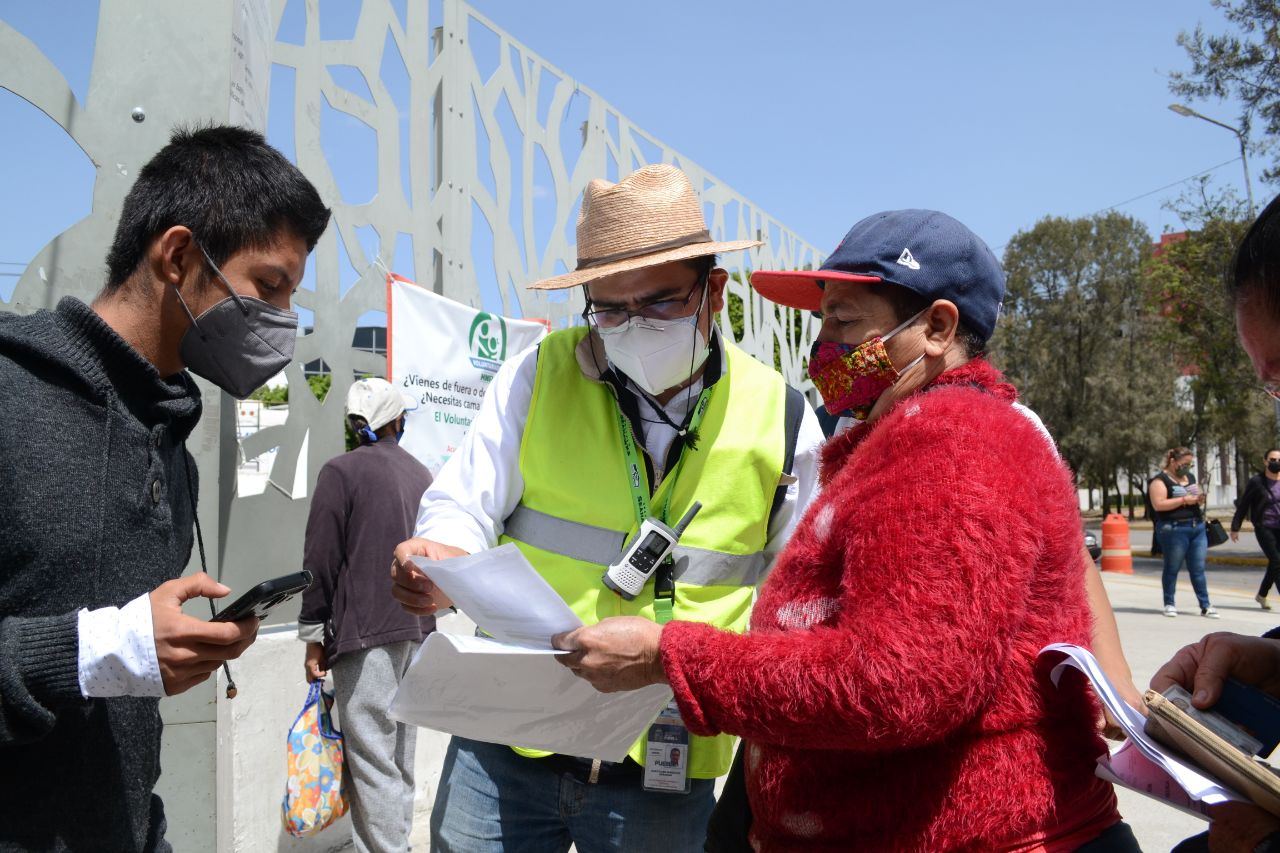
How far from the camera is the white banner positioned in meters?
5.34

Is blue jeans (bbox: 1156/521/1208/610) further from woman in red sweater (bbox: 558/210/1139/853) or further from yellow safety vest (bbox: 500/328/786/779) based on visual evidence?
woman in red sweater (bbox: 558/210/1139/853)

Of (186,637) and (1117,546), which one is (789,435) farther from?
(1117,546)

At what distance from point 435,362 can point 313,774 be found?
2.34m

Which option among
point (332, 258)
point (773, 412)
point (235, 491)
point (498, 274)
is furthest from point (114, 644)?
point (498, 274)

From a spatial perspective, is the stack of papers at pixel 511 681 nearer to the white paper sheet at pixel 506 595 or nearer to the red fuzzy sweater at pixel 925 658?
the white paper sheet at pixel 506 595

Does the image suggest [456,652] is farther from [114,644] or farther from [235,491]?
[235,491]

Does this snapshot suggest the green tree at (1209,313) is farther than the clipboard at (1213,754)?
Yes

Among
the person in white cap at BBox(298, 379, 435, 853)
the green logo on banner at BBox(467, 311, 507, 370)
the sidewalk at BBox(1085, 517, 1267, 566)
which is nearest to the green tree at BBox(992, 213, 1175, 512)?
the sidewalk at BBox(1085, 517, 1267, 566)

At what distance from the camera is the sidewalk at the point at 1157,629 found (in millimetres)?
5094

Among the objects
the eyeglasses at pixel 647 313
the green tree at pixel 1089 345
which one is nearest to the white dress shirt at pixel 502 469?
the eyeglasses at pixel 647 313

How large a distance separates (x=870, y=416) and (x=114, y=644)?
1.38 meters

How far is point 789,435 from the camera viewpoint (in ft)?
8.34

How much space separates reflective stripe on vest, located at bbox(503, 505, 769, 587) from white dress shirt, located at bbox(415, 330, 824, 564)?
96 millimetres

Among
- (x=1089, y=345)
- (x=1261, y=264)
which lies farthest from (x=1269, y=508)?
(x=1089, y=345)
